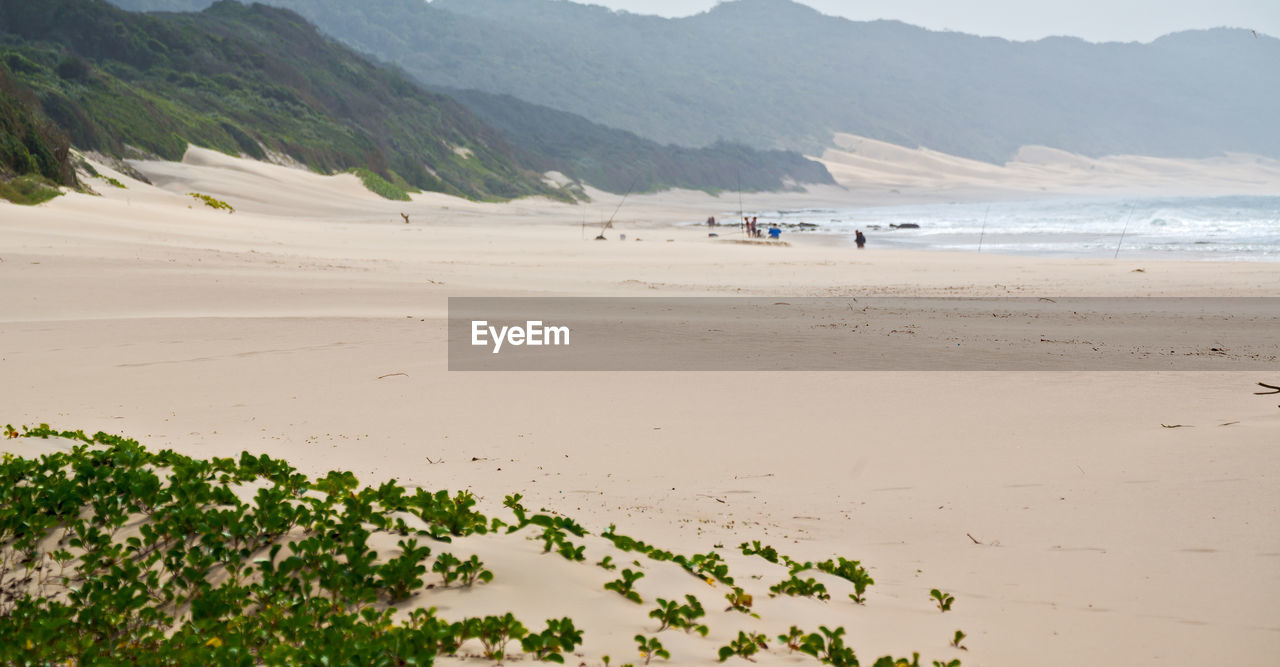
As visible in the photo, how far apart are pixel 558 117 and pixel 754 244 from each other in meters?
102

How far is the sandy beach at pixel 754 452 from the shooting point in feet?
13.4

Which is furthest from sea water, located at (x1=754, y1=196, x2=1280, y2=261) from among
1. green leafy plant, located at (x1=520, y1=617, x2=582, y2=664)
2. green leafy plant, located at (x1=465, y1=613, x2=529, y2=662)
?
green leafy plant, located at (x1=465, y1=613, x2=529, y2=662)

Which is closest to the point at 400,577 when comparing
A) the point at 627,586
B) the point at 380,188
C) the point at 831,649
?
the point at 627,586

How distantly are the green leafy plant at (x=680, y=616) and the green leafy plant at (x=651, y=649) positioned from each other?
0.20 meters

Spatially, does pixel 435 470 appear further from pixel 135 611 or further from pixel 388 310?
pixel 388 310

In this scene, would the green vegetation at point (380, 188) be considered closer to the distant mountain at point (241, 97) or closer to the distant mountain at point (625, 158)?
the distant mountain at point (241, 97)

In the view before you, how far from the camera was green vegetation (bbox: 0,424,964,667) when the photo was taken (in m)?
3.32

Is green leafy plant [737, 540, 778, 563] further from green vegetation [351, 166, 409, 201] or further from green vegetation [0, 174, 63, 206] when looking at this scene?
green vegetation [351, 166, 409, 201]

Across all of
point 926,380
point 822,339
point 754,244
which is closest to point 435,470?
point 926,380

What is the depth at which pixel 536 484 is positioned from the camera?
5984mm

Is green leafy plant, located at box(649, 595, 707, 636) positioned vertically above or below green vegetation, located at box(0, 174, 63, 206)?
below

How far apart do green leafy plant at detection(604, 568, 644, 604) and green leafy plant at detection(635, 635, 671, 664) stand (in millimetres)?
404

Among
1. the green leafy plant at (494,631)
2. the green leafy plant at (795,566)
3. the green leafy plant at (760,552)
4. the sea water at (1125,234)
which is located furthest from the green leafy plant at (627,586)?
the sea water at (1125,234)

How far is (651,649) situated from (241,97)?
216 ft
